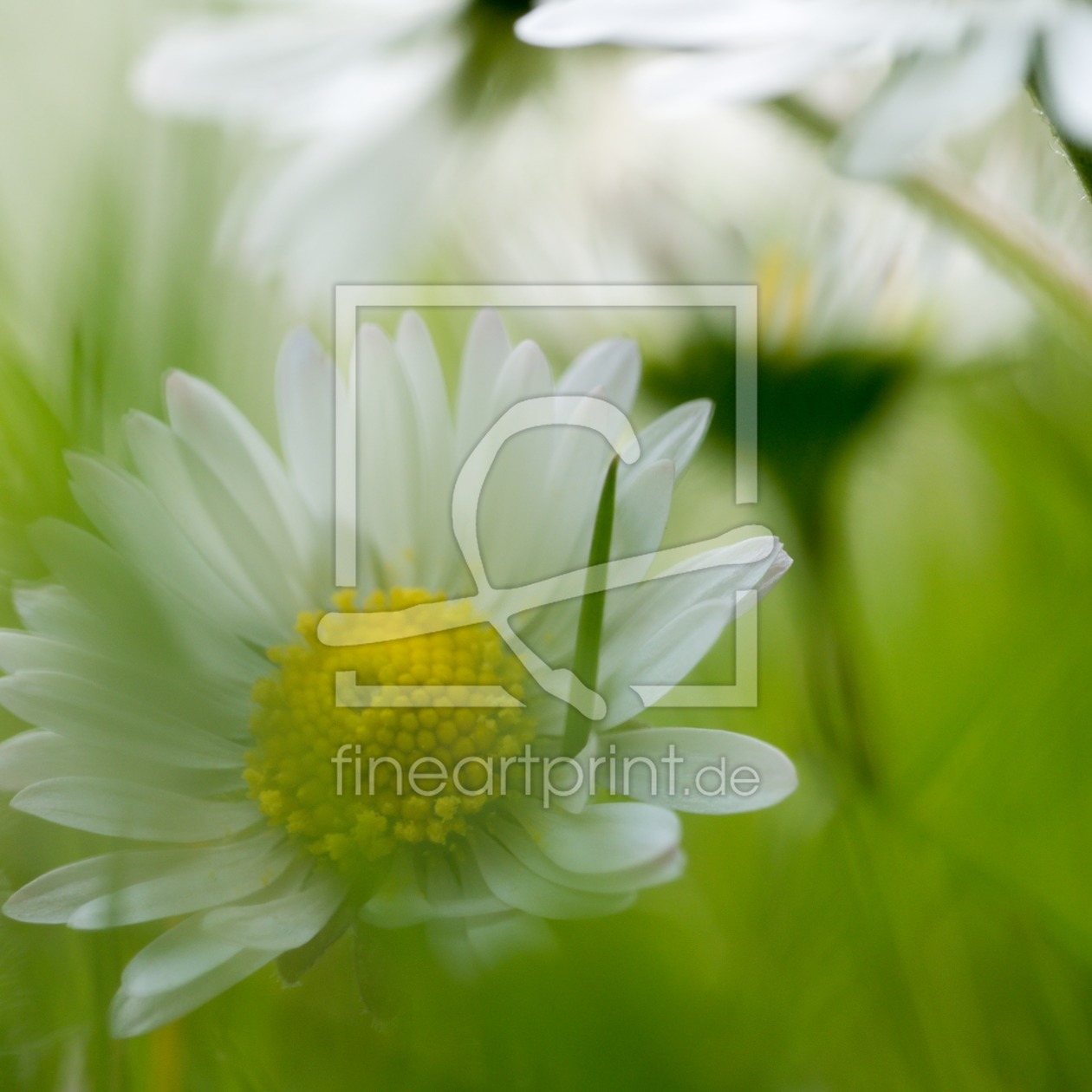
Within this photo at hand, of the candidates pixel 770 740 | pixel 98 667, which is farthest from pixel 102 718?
pixel 770 740

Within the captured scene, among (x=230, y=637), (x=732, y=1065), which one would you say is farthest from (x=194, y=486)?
(x=732, y=1065)

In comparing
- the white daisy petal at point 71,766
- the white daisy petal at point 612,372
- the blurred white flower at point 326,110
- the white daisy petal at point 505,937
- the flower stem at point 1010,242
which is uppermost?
the blurred white flower at point 326,110

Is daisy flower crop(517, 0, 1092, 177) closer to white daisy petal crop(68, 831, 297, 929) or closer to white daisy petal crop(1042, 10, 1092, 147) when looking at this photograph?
white daisy petal crop(1042, 10, 1092, 147)

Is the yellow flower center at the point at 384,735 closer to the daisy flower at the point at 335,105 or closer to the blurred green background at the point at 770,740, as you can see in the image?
the blurred green background at the point at 770,740

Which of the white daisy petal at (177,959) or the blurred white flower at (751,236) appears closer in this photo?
the white daisy petal at (177,959)

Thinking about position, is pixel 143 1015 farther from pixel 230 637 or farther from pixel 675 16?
pixel 675 16

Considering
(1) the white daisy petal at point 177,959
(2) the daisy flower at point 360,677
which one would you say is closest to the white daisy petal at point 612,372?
(2) the daisy flower at point 360,677

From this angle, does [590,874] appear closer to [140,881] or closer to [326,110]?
[140,881]
